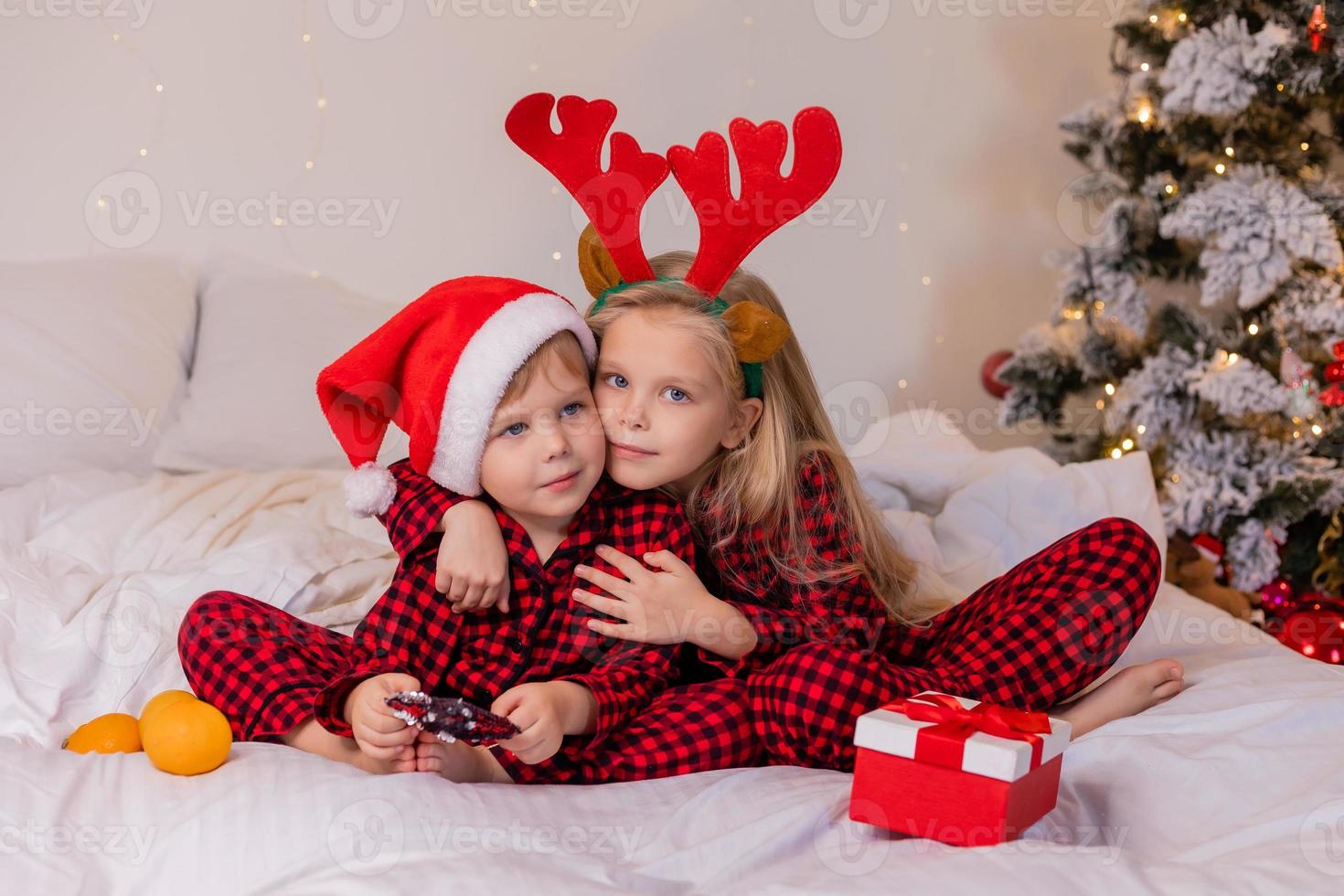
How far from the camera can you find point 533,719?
966 millimetres

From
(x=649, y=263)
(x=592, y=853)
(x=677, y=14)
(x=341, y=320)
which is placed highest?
(x=677, y=14)

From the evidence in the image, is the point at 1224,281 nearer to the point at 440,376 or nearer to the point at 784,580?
the point at 784,580

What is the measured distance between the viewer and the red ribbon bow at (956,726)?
2.94ft

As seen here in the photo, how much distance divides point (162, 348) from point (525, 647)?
1136 mm

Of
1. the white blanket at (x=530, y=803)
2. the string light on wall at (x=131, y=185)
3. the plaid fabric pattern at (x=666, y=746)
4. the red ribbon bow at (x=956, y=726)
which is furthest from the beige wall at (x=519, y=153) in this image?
the red ribbon bow at (x=956, y=726)

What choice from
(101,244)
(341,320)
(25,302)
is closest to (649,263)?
(341,320)

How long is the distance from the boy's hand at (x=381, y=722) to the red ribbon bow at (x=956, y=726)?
14.8 inches

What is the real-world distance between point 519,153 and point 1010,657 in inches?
60.6

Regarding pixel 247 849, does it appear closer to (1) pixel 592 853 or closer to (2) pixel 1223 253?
(1) pixel 592 853

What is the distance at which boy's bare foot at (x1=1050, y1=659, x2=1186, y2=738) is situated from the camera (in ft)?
3.76

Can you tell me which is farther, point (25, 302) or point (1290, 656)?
point (25, 302)

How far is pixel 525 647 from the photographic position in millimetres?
1166

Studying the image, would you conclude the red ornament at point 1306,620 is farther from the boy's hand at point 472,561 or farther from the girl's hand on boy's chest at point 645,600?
the boy's hand at point 472,561

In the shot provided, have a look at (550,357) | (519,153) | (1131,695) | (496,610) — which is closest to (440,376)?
(550,357)
